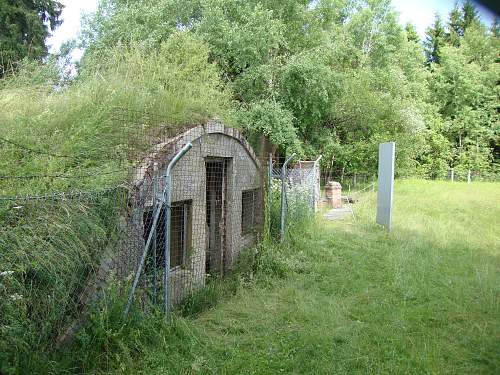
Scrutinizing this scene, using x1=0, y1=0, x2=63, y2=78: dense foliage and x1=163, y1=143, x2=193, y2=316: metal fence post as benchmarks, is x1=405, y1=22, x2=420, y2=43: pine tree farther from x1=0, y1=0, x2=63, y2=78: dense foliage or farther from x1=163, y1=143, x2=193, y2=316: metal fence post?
x1=163, y1=143, x2=193, y2=316: metal fence post

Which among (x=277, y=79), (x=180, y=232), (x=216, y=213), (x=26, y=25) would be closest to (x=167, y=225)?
(x=180, y=232)

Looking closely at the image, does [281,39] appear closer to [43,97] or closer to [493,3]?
[43,97]

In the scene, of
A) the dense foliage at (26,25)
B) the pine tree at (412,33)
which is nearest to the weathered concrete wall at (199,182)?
the dense foliage at (26,25)

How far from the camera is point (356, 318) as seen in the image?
19.4 ft

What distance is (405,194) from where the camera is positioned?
2180 cm

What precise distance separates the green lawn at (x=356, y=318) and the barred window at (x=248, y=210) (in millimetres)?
1031

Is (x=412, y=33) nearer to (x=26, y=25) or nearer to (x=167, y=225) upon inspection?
(x=26, y=25)

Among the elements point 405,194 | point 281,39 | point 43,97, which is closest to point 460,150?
point 405,194

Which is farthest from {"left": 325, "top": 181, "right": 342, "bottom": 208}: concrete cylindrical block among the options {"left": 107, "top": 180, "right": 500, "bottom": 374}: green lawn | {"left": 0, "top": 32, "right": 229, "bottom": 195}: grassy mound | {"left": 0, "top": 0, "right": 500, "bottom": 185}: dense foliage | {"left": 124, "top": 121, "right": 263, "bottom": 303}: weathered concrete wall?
{"left": 0, "top": 32, "right": 229, "bottom": 195}: grassy mound

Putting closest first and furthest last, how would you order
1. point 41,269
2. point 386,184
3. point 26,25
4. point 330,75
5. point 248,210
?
point 41,269, point 248,210, point 386,184, point 330,75, point 26,25

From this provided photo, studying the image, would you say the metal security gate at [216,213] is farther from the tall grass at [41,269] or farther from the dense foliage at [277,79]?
the tall grass at [41,269]

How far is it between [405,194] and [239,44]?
1159cm

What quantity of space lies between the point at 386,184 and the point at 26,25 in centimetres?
1792

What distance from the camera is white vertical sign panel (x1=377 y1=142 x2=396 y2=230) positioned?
11.8m
